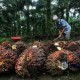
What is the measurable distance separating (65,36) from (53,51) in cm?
371

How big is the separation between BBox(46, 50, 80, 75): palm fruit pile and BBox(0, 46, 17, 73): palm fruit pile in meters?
0.77

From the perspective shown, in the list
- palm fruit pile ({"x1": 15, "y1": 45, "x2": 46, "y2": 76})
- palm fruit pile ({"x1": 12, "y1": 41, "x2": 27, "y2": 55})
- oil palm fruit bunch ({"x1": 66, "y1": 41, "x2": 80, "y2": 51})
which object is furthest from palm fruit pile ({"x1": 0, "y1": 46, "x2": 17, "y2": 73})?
oil palm fruit bunch ({"x1": 66, "y1": 41, "x2": 80, "y2": 51})

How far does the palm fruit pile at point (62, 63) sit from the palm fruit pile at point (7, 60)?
766 mm

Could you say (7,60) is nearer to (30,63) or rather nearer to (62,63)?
(30,63)

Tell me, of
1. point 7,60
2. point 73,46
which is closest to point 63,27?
point 73,46

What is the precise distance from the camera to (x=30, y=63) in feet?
17.9

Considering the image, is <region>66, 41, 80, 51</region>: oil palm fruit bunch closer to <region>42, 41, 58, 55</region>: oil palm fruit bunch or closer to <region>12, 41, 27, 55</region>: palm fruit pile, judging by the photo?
<region>42, 41, 58, 55</region>: oil palm fruit bunch

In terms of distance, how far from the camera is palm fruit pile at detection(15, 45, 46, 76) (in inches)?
215

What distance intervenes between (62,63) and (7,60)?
1.15 metres

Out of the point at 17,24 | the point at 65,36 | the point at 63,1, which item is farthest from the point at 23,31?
the point at 65,36

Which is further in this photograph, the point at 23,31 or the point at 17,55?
the point at 23,31

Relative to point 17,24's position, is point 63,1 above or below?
above

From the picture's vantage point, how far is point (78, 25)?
1641cm

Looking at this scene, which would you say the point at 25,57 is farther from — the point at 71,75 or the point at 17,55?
the point at 71,75
